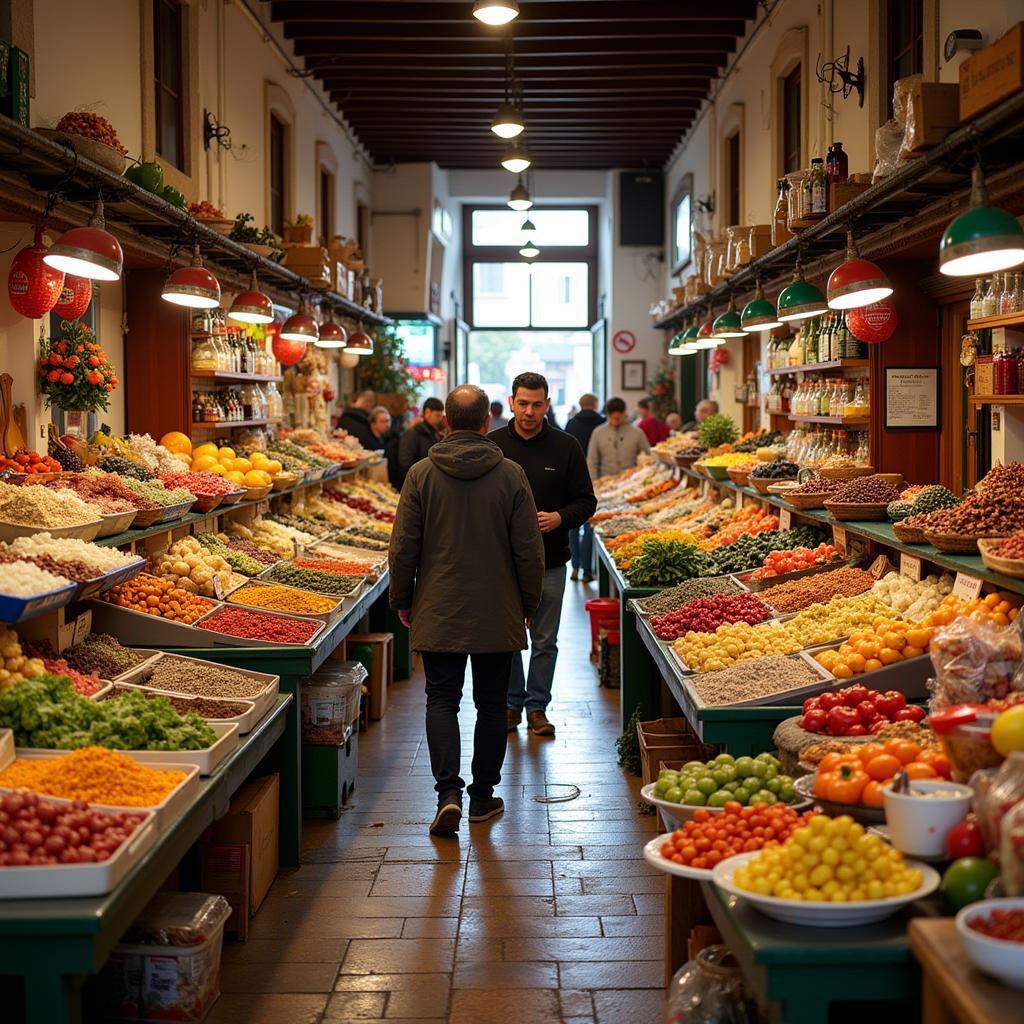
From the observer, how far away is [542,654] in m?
7.46

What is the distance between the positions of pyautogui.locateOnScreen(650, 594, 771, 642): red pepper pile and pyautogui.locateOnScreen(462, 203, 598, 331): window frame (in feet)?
61.8

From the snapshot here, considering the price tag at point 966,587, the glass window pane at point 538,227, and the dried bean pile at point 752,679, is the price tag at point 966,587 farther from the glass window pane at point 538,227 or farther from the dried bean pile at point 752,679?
the glass window pane at point 538,227

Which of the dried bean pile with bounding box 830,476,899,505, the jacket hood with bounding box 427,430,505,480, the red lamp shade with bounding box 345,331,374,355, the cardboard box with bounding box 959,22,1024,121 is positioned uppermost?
the cardboard box with bounding box 959,22,1024,121

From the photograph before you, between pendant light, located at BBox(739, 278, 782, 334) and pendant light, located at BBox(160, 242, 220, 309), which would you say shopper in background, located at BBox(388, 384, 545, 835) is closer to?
pendant light, located at BBox(160, 242, 220, 309)

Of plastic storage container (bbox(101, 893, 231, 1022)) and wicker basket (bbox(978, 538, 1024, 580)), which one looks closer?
plastic storage container (bbox(101, 893, 231, 1022))

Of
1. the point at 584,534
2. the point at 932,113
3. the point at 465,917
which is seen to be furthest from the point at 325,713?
the point at 584,534

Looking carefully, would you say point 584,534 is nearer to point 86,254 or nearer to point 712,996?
point 86,254

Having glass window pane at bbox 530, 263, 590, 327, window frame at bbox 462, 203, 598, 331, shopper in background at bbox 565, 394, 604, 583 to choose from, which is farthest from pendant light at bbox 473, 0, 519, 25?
glass window pane at bbox 530, 263, 590, 327

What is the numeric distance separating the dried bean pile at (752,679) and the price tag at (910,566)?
75 cm

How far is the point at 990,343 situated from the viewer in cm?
714

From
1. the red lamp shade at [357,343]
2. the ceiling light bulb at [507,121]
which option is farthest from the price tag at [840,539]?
the red lamp shade at [357,343]

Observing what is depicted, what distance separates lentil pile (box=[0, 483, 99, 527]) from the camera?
503cm

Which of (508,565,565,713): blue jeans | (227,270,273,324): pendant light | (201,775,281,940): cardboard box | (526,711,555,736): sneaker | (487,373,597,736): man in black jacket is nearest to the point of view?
(201,775,281,940): cardboard box

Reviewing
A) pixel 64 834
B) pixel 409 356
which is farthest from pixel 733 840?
pixel 409 356
